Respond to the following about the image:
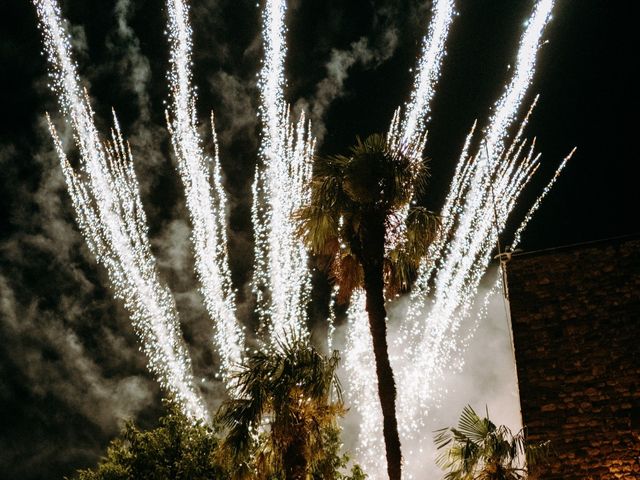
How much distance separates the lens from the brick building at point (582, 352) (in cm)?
1044

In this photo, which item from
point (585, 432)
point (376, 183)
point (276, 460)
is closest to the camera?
point (276, 460)

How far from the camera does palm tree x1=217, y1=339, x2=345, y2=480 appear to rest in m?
8.34

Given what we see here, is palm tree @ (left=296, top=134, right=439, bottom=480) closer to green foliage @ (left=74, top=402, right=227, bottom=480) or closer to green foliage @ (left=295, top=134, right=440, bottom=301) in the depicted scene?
green foliage @ (left=295, top=134, right=440, bottom=301)

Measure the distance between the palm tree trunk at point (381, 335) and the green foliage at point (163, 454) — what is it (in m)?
8.42

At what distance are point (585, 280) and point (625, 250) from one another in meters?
0.99

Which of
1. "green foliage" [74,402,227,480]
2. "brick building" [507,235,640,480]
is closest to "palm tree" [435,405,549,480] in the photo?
"brick building" [507,235,640,480]

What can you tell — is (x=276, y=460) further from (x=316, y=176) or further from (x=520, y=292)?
(x=520, y=292)

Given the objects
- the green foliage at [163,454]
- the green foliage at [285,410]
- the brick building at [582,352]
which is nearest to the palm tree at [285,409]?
the green foliage at [285,410]

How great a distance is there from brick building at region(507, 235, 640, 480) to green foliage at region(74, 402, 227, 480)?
870cm

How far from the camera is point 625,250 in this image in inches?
454

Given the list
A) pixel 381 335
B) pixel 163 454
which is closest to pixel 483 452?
pixel 381 335

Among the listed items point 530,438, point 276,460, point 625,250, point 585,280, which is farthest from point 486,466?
point 625,250

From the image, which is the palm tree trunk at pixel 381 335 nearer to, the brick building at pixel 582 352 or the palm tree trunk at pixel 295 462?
the palm tree trunk at pixel 295 462

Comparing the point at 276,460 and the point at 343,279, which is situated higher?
the point at 343,279
